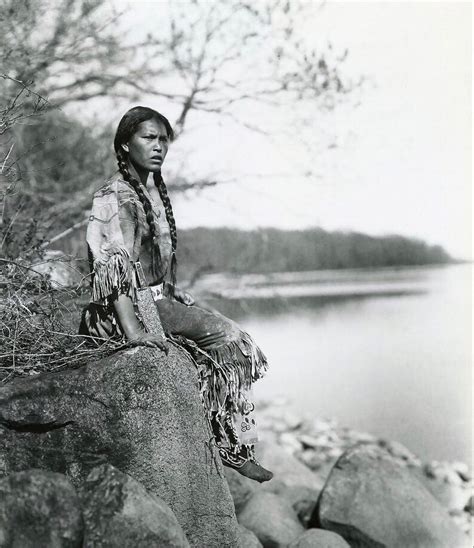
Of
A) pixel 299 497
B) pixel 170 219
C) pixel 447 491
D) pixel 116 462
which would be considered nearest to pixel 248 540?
pixel 116 462

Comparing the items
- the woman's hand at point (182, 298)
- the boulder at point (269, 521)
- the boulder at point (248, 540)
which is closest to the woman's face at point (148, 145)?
the woman's hand at point (182, 298)

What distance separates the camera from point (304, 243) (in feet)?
38.5

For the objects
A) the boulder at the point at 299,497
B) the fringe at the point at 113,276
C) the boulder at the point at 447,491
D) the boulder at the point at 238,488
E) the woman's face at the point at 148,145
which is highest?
the woman's face at the point at 148,145

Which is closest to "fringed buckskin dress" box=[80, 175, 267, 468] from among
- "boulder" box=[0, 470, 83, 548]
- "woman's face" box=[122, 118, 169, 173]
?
"woman's face" box=[122, 118, 169, 173]

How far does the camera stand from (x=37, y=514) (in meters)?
3.14

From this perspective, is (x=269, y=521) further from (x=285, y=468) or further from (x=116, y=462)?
(x=285, y=468)

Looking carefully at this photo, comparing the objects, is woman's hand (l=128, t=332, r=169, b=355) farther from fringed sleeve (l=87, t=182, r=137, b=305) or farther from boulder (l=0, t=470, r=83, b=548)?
boulder (l=0, t=470, r=83, b=548)

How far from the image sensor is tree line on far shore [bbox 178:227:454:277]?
10.3 metres

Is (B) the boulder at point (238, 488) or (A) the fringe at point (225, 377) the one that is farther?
(B) the boulder at point (238, 488)

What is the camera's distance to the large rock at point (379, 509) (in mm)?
5523

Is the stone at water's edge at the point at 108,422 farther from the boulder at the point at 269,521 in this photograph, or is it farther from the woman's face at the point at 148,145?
the boulder at the point at 269,521

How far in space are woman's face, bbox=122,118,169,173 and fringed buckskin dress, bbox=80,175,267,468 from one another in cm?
16

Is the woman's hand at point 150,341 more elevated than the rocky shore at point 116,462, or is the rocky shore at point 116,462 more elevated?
the woman's hand at point 150,341

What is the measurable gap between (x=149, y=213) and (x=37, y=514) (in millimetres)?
1765
